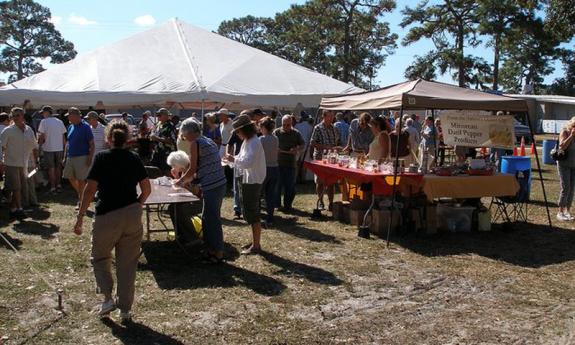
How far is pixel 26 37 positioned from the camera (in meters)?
67.6

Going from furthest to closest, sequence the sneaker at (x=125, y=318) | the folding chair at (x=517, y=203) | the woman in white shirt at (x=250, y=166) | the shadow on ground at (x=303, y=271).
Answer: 1. the folding chair at (x=517, y=203)
2. the woman in white shirt at (x=250, y=166)
3. the shadow on ground at (x=303, y=271)
4. the sneaker at (x=125, y=318)

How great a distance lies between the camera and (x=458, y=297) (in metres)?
5.17

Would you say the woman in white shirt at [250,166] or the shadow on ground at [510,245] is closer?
the woman in white shirt at [250,166]

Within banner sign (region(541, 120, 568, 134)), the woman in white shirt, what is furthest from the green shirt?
banner sign (region(541, 120, 568, 134))

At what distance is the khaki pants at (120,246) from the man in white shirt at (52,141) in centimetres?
737

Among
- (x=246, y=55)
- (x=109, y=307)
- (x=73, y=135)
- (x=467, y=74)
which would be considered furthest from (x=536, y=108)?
(x=109, y=307)

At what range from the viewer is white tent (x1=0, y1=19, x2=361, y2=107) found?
12.6 m

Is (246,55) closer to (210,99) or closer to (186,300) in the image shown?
(210,99)

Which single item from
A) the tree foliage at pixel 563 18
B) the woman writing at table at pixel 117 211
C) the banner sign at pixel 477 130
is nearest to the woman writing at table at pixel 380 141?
the banner sign at pixel 477 130

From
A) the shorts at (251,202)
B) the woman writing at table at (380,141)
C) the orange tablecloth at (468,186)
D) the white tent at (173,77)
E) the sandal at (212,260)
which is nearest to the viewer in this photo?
the sandal at (212,260)

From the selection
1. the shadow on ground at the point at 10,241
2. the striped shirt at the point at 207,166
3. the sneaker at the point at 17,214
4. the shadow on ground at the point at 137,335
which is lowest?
the shadow on ground at the point at 137,335

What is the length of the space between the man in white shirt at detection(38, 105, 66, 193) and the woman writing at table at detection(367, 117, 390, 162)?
20.4 feet

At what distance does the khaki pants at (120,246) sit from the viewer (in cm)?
424

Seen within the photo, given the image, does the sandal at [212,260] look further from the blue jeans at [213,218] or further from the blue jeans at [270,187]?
the blue jeans at [270,187]
